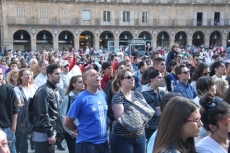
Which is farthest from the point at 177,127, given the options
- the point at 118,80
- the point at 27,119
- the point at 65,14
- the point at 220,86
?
the point at 65,14

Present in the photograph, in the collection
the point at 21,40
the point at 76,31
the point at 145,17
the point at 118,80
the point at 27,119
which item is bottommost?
the point at 27,119

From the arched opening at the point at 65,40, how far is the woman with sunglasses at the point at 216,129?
34.8 meters

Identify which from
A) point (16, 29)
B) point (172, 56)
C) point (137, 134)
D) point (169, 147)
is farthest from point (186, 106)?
point (16, 29)

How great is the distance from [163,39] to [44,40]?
14.7 meters

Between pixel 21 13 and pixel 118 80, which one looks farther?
pixel 21 13

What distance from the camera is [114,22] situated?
37.0 m

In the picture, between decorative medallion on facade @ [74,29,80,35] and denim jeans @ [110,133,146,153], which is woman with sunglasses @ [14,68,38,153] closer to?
denim jeans @ [110,133,146,153]

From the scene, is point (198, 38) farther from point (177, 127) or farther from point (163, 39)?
point (177, 127)

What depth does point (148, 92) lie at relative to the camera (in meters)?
5.14

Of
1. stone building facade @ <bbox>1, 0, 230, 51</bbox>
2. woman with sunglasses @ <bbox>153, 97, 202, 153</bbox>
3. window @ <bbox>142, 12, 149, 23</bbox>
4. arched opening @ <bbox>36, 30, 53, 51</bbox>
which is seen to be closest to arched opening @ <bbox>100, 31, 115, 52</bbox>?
stone building facade @ <bbox>1, 0, 230, 51</bbox>

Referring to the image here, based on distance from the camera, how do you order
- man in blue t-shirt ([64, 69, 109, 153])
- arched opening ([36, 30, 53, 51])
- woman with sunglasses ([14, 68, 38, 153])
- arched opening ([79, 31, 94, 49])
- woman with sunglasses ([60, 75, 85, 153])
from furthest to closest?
arched opening ([79, 31, 94, 49]) → arched opening ([36, 30, 53, 51]) → woman with sunglasses ([14, 68, 38, 153]) → woman with sunglasses ([60, 75, 85, 153]) → man in blue t-shirt ([64, 69, 109, 153])

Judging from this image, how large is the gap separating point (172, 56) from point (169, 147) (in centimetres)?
773

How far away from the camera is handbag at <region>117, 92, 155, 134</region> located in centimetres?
405

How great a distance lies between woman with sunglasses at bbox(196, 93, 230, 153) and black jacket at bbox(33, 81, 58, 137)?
234 centimetres
